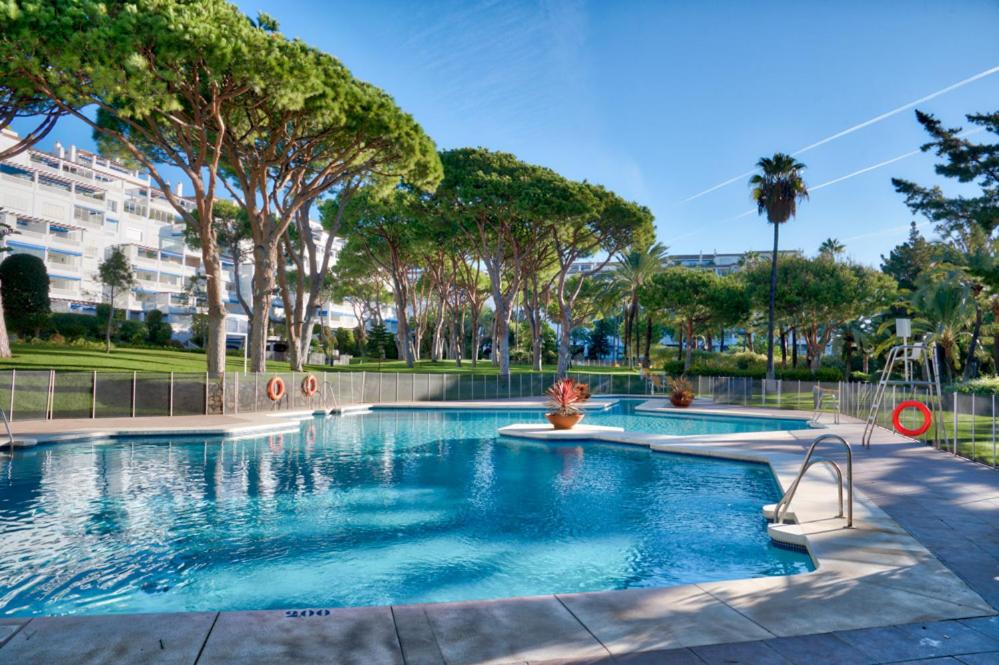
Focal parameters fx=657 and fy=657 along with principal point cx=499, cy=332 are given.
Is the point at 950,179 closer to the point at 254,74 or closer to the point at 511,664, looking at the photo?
the point at 254,74

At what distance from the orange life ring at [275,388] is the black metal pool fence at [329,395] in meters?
0.18

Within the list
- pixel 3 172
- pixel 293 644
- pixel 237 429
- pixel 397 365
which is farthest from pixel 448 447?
pixel 3 172

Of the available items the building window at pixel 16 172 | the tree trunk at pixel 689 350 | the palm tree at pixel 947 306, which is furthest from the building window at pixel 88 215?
the palm tree at pixel 947 306

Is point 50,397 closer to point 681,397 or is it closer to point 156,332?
Result: point 681,397

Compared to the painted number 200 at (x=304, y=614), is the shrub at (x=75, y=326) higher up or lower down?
higher up

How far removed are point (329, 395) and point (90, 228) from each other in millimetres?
56840

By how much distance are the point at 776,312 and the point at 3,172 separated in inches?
2843

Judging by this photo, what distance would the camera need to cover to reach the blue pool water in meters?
7.79

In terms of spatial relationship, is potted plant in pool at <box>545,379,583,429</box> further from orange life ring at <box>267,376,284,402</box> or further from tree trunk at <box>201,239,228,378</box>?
tree trunk at <box>201,239,228,378</box>

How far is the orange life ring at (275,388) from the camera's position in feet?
88.3

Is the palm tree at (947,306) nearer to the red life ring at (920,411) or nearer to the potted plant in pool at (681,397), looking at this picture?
the potted plant in pool at (681,397)

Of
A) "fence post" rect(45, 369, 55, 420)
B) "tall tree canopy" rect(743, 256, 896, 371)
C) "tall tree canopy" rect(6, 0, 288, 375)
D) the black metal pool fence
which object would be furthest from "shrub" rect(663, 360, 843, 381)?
"fence post" rect(45, 369, 55, 420)

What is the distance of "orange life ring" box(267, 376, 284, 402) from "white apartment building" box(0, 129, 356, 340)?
1520 inches

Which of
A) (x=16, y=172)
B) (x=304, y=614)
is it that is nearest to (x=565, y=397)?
(x=304, y=614)
